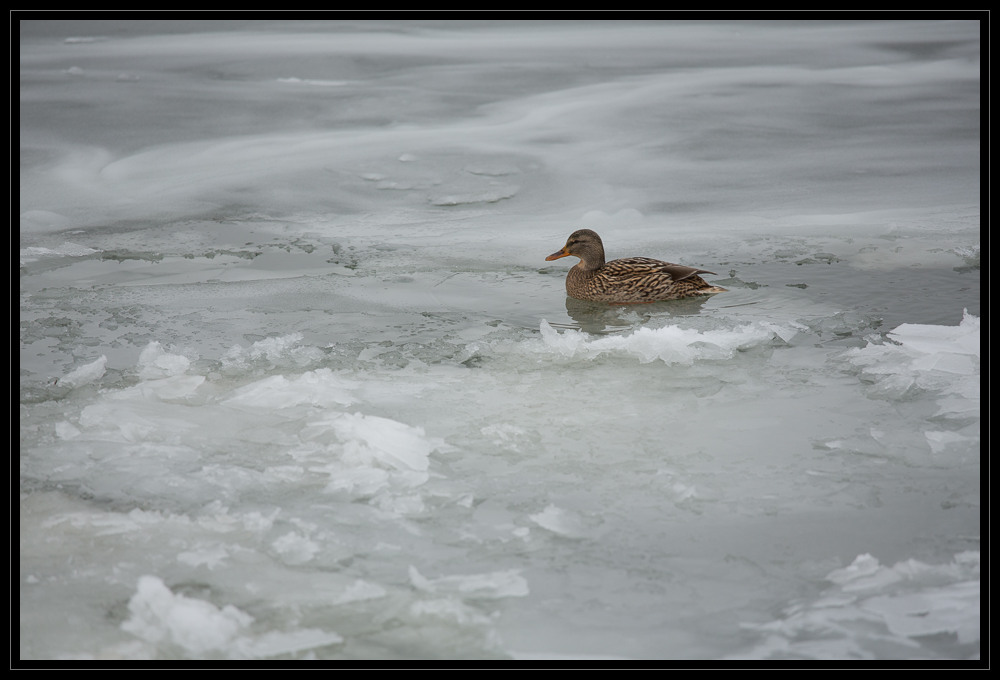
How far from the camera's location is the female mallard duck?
4.89 m

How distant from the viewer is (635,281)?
16.1ft

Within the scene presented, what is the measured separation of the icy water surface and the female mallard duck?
0.11m

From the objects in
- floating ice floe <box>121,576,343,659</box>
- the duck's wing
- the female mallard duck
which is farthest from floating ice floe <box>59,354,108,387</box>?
the duck's wing

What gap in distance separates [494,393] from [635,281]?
5.16 feet

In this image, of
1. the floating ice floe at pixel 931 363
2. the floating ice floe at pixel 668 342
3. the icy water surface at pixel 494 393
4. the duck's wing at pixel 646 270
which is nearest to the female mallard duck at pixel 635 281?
the duck's wing at pixel 646 270

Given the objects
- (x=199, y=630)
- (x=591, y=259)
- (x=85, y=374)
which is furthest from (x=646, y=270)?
(x=199, y=630)

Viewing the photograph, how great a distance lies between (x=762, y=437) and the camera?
320cm

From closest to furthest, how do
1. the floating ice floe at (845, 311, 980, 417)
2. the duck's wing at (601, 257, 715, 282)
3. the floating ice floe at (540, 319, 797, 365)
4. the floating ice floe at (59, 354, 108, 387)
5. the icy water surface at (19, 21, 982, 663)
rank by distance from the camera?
the icy water surface at (19, 21, 982, 663)
the floating ice floe at (845, 311, 980, 417)
the floating ice floe at (59, 354, 108, 387)
the floating ice floe at (540, 319, 797, 365)
the duck's wing at (601, 257, 715, 282)

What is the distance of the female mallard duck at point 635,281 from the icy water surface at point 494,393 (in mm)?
105

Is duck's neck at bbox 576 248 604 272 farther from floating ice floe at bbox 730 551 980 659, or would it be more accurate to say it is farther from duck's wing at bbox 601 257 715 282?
floating ice floe at bbox 730 551 980 659

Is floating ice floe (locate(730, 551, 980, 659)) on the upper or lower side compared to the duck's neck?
lower

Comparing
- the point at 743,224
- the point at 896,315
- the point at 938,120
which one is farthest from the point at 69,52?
the point at 896,315

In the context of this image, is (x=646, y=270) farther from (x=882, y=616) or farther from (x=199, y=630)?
(x=199, y=630)

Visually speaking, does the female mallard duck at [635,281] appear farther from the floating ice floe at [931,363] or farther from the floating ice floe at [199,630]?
the floating ice floe at [199,630]
